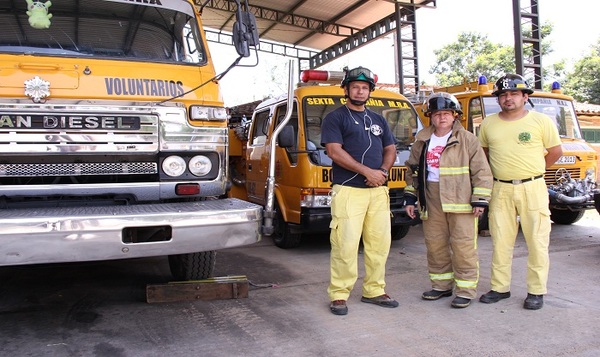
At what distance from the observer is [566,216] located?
28.2ft

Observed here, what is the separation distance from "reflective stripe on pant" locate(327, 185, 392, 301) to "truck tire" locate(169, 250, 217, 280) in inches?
41.6

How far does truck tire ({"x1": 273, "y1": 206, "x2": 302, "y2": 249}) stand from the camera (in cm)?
679

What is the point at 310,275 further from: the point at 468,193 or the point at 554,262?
the point at 554,262

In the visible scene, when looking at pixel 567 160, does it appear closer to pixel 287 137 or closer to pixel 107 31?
pixel 287 137

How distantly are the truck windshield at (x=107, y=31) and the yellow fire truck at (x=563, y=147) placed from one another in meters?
4.87

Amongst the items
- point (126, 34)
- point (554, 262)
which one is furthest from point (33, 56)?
point (554, 262)

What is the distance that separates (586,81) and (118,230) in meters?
34.0

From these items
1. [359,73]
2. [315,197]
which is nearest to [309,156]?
[315,197]

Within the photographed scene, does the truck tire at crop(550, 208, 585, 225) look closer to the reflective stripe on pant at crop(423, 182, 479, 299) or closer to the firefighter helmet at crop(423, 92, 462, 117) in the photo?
the reflective stripe on pant at crop(423, 182, 479, 299)

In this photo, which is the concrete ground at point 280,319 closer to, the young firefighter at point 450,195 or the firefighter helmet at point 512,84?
the young firefighter at point 450,195

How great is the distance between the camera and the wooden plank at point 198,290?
4309 millimetres

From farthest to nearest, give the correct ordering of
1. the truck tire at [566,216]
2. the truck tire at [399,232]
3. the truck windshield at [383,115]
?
the truck tire at [566,216] < the truck tire at [399,232] < the truck windshield at [383,115]

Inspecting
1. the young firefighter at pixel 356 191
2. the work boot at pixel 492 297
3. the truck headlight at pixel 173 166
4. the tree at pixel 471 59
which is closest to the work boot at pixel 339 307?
the young firefighter at pixel 356 191

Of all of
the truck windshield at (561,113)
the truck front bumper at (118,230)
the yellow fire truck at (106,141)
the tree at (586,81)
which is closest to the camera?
the truck front bumper at (118,230)
